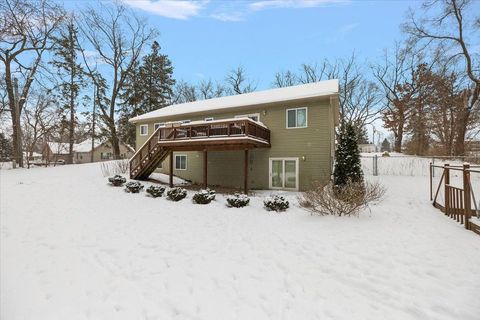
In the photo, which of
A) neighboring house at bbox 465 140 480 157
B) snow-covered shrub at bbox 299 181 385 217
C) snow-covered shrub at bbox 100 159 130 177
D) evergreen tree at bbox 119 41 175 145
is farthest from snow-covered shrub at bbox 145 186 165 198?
neighboring house at bbox 465 140 480 157

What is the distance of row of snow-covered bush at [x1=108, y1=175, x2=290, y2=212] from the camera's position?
Result: 912 centimetres

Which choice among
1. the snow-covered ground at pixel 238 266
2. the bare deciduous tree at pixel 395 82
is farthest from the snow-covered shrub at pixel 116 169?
the bare deciduous tree at pixel 395 82

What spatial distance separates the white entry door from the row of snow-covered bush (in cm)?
423

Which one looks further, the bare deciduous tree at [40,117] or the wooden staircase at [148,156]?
the bare deciduous tree at [40,117]

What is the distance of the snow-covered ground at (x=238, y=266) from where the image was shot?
349 cm

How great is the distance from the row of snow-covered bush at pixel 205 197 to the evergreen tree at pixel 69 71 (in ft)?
68.3

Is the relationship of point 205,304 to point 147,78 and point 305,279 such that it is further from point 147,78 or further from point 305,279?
point 147,78

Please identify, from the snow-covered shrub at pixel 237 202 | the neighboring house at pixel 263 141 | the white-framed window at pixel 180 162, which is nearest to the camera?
the snow-covered shrub at pixel 237 202

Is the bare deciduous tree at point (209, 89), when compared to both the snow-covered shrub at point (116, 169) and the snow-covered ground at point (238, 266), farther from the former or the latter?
the snow-covered ground at point (238, 266)

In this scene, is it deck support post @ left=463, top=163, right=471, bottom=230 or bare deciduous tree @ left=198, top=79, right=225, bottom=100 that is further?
bare deciduous tree @ left=198, top=79, right=225, bottom=100

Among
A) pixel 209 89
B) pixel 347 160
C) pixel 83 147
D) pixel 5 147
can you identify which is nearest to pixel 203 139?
pixel 347 160

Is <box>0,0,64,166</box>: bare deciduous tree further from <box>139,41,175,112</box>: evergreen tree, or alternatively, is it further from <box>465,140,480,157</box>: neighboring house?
<box>465,140,480,157</box>: neighboring house

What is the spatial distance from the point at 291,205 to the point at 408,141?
29.0 metres

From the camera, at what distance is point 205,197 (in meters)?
10.4
